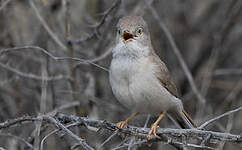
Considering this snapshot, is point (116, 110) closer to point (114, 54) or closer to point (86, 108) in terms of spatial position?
point (86, 108)

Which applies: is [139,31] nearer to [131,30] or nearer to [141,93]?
[131,30]

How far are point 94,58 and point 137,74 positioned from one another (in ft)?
5.07

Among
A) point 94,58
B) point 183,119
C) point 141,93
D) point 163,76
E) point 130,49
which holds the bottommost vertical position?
point 183,119

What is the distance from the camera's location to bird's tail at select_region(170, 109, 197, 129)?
462 centimetres

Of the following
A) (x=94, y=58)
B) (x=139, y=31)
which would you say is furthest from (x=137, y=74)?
(x=94, y=58)

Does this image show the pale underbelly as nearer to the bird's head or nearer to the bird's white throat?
the bird's white throat

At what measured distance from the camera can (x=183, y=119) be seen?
4668 millimetres

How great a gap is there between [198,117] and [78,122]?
280cm

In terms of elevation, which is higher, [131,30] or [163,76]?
[131,30]

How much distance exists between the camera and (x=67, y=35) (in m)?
4.83

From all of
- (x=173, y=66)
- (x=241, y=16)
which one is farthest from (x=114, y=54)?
(x=241, y=16)

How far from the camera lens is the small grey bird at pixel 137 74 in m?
4.05

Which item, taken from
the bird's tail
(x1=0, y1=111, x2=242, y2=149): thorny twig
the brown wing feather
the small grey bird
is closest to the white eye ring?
the small grey bird

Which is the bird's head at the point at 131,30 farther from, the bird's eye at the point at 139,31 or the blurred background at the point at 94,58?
the blurred background at the point at 94,58
